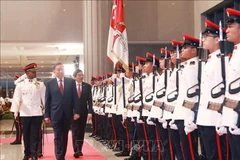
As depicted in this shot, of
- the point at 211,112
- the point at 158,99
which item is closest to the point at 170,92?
the point at 158,99

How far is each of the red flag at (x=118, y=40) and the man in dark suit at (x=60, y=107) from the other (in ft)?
4.04

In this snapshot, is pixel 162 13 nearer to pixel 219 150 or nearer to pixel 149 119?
pixel 149 119

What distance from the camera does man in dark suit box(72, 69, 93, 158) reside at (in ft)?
25.1

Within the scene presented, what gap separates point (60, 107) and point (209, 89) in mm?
3180

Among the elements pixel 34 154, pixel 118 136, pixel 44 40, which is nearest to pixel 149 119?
pixel 34 154

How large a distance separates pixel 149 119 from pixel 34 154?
2339 millimetres

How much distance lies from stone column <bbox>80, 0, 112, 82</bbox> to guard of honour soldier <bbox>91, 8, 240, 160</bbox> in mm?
6359

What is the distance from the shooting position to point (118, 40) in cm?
813

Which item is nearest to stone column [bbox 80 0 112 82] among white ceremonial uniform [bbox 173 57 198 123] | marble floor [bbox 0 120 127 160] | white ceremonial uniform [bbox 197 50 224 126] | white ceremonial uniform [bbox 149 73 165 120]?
marble floor [bbox 0 120 127 160]

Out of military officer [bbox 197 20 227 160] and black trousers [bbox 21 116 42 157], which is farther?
black trousers [bbox 21 116 42 157]

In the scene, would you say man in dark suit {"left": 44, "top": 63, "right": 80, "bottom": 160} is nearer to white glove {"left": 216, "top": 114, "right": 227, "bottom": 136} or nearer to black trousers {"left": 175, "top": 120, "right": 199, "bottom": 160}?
black trousers {"left": 175, "top": 120, "right": 199, "bottom": 160}

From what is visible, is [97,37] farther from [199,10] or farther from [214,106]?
[214,106]

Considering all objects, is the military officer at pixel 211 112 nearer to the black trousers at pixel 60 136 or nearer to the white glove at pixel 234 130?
the white glove at pixel 234 130

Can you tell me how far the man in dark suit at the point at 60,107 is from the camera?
6.52 m
